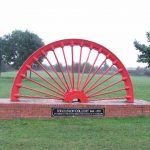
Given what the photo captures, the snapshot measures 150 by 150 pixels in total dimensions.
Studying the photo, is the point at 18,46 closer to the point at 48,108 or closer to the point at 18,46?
the point at 18,46

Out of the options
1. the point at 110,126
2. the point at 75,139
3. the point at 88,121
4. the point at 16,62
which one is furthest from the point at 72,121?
the point at 16,62

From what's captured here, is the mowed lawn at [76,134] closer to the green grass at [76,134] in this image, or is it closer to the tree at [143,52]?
the green grass at [76,134]

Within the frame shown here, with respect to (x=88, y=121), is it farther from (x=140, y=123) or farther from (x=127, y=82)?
(x=127, y=82)

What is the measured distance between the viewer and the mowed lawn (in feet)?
24.8

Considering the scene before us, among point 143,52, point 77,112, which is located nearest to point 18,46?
point 143,52

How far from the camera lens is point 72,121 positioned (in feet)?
34.1

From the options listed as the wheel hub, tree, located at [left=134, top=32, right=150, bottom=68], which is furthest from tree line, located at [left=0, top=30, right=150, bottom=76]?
the wheel hub

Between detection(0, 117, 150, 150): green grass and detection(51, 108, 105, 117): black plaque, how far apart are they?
0.26 m

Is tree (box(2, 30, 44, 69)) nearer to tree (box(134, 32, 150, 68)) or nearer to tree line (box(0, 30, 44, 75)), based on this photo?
tree line (box(0, 30, 44, 75))

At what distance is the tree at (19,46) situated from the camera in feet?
151

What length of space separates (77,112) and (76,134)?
2219 millimetres

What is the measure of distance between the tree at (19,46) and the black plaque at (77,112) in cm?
3505

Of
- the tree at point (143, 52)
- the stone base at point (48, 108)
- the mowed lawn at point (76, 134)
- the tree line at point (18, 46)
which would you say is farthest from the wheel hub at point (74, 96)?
the tree line at point (18, 46)

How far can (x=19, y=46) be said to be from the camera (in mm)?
46375
